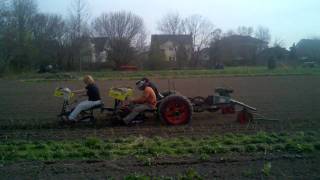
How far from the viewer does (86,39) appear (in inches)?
2813

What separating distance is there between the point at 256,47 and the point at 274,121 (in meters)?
80.2

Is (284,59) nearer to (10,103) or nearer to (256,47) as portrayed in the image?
(256,47)

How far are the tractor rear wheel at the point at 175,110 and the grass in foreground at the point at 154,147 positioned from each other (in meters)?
2.16

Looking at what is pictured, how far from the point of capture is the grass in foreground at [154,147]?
8.88 m

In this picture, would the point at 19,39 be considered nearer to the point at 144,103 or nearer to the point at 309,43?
the point at 144,103

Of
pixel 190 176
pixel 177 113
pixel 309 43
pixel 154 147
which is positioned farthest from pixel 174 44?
pixel 190 176

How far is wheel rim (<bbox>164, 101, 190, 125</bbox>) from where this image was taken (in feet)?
42.1

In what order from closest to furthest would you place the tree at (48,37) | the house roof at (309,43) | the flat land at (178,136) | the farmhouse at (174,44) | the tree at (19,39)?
1. the flat land at (178,136)
2. the tree at (19,39)
3. the tree at (48,37)
4. the farmhouse at (174,44)
5. the house roof at (309,43)

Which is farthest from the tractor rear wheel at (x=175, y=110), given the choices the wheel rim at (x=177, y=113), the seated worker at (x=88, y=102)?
the seated worker at (x=88, y=102)

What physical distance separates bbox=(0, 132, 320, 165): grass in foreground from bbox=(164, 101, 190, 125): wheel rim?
7.17 feet

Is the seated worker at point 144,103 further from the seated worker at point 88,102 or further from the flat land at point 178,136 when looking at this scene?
the seated worker at point 88,102

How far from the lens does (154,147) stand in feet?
30.8

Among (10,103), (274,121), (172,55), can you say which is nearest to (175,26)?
(172,55)

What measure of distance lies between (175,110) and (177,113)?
0.36 ft
